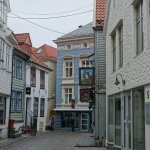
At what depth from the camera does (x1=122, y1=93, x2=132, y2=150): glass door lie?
46.2 ft

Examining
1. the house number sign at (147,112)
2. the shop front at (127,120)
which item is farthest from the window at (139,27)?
the house number sign at (147,112)

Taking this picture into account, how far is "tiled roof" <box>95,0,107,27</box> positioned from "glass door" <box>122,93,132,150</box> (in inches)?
304

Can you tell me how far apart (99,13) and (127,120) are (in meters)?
9.70

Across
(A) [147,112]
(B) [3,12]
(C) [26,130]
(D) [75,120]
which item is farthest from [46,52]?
(A) [147,112]

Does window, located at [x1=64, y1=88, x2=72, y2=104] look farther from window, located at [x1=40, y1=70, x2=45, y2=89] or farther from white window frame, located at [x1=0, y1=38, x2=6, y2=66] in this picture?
white window frame, located at [x1=0, y1=38, x2=6, y2=66]

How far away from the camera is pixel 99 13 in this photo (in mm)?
22406

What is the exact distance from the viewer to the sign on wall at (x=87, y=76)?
72.6 feet

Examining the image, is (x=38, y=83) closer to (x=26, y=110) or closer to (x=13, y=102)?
(x=26, y=110)

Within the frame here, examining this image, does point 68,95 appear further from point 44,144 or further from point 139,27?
point 139,27

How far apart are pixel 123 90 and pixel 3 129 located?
1276 centimetres

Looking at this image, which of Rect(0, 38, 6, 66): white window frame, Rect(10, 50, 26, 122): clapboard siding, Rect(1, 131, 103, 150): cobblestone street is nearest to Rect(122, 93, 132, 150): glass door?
Rect(1, 131, 103, 150): cobblestone street

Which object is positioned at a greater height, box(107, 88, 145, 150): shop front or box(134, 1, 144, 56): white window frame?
box(134, 1, 144, 56): white window frame

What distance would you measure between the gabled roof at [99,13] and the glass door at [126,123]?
768 centimetres

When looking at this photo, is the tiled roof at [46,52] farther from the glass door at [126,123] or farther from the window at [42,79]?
the glass door at [126,123]
